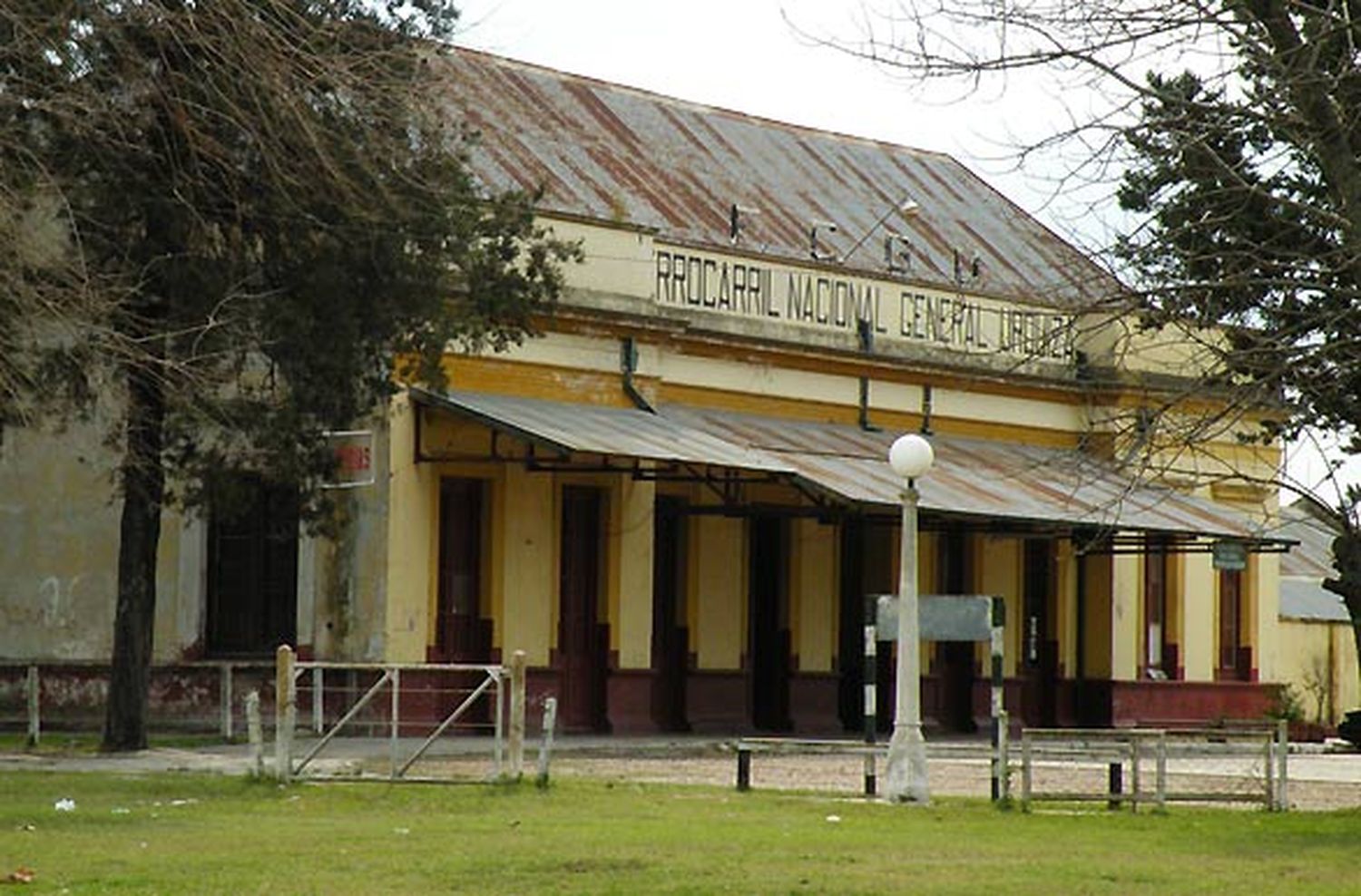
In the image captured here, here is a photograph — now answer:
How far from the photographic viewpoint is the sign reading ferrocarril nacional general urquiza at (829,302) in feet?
117

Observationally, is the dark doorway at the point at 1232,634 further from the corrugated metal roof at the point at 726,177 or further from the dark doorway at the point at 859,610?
the dark doorway at the point at 859,610

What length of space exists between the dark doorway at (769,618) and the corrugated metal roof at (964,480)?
1.55 meters

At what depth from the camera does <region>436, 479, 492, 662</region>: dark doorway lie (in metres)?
32.7

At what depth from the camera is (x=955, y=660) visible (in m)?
39.9

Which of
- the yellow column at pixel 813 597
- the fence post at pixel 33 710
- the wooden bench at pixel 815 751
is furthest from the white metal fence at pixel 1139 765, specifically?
the yellow column at pixel 813 597

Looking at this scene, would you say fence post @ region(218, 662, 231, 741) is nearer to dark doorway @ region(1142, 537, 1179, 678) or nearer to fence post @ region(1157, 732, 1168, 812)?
fence post @ region(1157, 732, 1168, 812)

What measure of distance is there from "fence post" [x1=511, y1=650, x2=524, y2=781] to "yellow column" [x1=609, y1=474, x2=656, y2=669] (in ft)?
38.9

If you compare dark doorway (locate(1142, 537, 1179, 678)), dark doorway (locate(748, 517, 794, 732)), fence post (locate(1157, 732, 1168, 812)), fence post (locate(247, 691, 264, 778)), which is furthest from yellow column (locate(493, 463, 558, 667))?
fence post (locate(1157, 732, 1168, 812))

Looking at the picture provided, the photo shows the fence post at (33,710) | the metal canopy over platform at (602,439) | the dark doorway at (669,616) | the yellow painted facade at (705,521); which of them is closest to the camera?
the fence post at (33,710)

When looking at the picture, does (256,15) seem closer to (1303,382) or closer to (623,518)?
(1303,382)

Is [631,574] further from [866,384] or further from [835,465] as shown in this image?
[866,384]

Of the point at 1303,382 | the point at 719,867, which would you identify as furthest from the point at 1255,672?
the point at 719,867

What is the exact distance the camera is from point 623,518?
34250 millimetres

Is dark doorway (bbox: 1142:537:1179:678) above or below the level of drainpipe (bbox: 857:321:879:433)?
below
